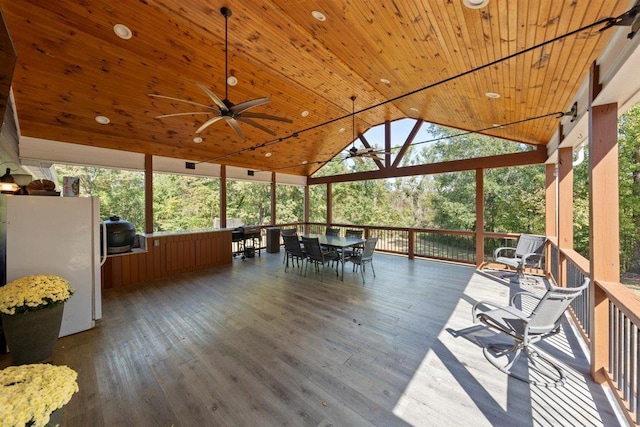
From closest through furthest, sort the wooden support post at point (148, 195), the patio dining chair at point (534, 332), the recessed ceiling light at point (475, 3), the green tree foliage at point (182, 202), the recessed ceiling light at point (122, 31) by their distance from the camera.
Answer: the recessed ceiling light at point (475, 3) → the patio dining chair at point (534, 332) → the recessed ceiling light at point (122, 31) → the wooden support post at point (148, 195) → the green tree foliage at point (182, 202)

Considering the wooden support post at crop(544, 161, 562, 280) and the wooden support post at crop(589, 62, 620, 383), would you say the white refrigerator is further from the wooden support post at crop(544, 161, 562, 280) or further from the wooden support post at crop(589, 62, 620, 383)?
the wooden support post at crop(544, 161, 562, 280)

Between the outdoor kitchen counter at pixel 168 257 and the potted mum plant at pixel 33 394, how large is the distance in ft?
14.7

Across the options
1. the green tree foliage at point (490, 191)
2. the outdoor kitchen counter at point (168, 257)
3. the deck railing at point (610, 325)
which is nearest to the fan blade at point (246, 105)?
the deck railing at point (610, 325)

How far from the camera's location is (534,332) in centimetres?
229

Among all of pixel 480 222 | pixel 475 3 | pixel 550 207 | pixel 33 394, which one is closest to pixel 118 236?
pixel 33 394

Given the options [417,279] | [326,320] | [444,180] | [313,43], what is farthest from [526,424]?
[444,180]

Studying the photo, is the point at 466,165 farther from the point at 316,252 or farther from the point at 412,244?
the point at 316,252

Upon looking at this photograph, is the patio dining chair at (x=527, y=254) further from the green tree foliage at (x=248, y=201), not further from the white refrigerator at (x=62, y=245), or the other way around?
the green tree foliage at (x=248, y=201)

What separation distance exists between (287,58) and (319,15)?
1432mm

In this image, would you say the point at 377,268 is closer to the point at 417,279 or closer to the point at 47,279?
the point at 417,279

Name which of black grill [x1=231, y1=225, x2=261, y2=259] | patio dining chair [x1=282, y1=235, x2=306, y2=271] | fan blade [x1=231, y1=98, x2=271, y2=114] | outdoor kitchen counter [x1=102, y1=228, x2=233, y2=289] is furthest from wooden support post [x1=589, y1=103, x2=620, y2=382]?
black grill [x1=231, y1=225, x2=261, y2=259]

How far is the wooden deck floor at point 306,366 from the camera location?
1.83 meters

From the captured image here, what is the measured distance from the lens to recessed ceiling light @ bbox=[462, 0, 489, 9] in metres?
1.87

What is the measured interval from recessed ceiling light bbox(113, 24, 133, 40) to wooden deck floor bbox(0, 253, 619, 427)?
3772mm
